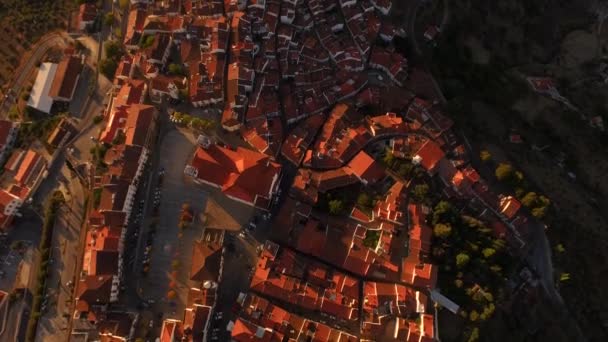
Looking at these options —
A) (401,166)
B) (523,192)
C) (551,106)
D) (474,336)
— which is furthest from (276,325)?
(551,106)

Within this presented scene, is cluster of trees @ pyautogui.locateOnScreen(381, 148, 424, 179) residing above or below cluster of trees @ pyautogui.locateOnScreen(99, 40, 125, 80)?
below

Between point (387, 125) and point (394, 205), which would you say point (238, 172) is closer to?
point (394, 205)

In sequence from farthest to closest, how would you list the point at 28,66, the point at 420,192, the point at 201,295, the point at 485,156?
the point at 28,66
the point at 485,156
the point at 420,192
the point at 201,295

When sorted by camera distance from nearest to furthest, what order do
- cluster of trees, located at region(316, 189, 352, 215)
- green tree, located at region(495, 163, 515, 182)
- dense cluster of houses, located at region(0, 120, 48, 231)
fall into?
dense cluster of houses, located at region(0, 120, 48, 231) < cluster of trees, located at region(316, 189, 352, 215) < green tree, located at region(495, 163, 515, 182)

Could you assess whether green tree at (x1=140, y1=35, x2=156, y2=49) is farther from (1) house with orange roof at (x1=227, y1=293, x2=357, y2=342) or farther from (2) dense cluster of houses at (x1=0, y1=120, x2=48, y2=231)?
(1) house with orange roof at (x1=227, y1=293, x2=357, y2=342)

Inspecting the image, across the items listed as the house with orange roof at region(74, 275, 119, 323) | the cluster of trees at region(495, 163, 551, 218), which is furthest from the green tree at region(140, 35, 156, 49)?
the cluster of trees at region(495, 163, 551, 218)
